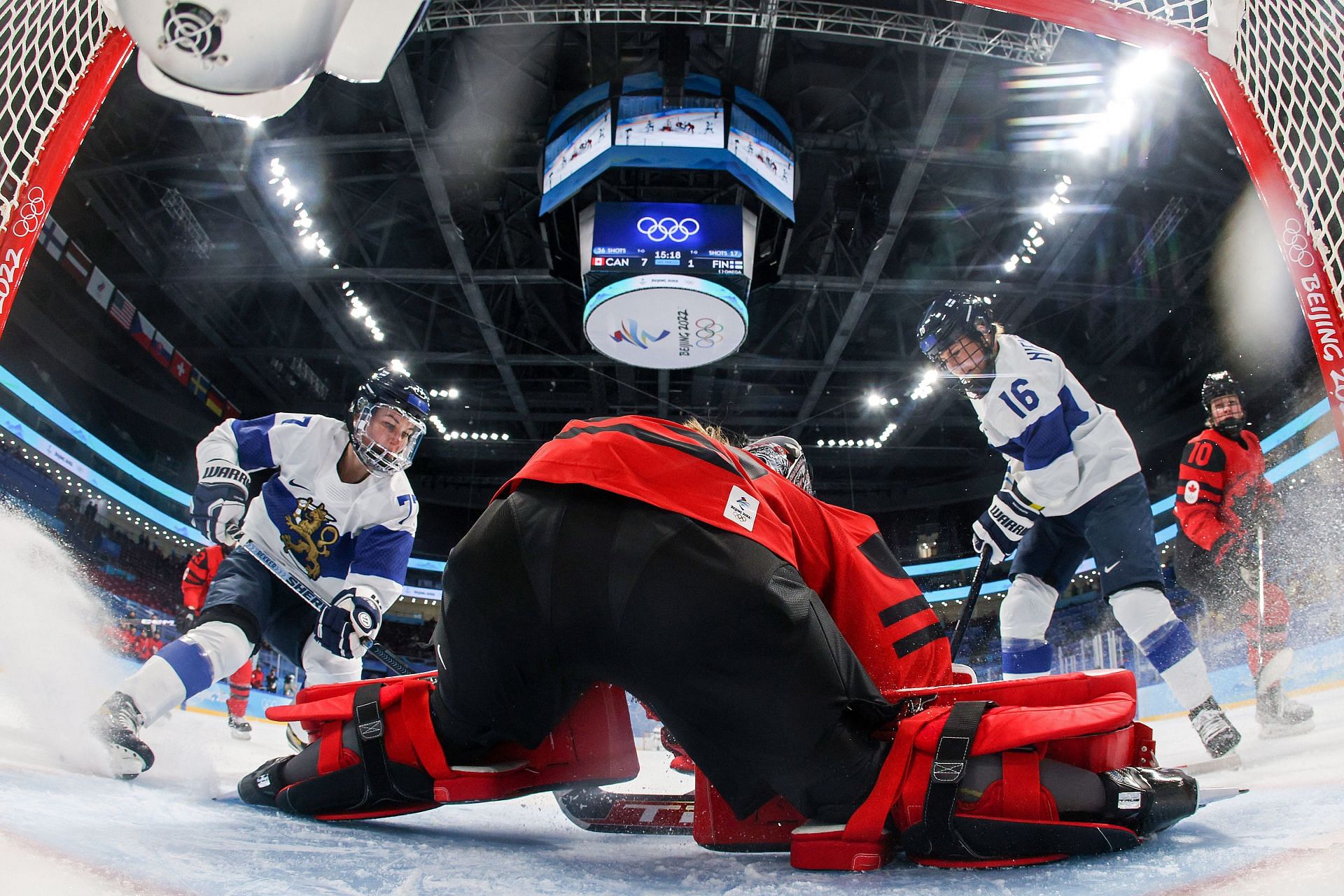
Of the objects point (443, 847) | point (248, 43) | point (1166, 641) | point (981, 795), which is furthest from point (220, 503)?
point (1166, 641)

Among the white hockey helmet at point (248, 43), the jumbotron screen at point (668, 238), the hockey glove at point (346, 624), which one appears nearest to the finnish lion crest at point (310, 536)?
the hockey glove at point (346, 624)

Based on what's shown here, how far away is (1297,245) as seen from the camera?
119 cm

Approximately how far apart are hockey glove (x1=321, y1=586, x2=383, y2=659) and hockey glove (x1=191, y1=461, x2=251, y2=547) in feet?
1.35

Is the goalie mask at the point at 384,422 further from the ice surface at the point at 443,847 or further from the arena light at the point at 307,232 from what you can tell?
the arena light at the point at 307,232

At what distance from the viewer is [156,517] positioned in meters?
9.84

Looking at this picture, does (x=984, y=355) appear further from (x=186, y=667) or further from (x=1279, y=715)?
(x=186, y=667)

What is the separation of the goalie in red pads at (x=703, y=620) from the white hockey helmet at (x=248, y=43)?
53cm

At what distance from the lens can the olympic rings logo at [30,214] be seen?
1.09 metres

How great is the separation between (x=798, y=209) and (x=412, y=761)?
7.72 metres

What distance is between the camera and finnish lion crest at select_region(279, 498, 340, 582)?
253 cm

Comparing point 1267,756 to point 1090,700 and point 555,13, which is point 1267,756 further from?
point 555,13

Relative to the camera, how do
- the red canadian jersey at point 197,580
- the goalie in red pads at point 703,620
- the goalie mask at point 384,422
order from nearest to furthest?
1. the goalie in red pads at point 703,620
2. the goalie mask at point 384,422
3. the red canadian jersey at point 197,580

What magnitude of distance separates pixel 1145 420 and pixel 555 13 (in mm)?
6934

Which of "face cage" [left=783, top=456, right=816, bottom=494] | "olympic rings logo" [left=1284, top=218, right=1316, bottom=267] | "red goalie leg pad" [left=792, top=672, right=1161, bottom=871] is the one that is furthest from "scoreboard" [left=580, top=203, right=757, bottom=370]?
"red goalie leg pad" [left=792, top=672, right=1161, bottom=871]
